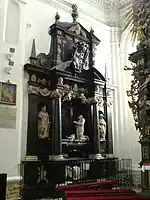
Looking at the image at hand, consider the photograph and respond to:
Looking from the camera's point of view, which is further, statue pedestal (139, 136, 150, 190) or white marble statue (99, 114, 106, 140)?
white marble statue (99, 114, 106, 140)

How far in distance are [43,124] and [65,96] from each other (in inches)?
48.3

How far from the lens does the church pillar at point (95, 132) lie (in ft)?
29.5

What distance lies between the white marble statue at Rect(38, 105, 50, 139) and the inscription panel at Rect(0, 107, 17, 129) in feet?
3.17

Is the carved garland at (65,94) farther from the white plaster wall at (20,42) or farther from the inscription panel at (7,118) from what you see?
the inscription panel at (7,118)

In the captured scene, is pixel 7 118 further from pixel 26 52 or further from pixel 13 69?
pixel 26 52

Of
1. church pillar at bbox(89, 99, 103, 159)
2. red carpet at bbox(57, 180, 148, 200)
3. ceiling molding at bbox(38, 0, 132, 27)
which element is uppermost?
ceiling molding at bbox(38, 0, 132, 27)

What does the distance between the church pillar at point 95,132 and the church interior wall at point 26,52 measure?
1398 millimetres

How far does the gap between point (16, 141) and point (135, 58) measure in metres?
4.36

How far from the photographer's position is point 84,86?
946cm

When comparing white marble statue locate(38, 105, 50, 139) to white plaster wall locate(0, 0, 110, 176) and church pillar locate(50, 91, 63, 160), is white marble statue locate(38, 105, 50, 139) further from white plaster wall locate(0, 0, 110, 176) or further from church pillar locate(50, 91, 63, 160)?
white plaster wall locate(0, 0, 110, 176)

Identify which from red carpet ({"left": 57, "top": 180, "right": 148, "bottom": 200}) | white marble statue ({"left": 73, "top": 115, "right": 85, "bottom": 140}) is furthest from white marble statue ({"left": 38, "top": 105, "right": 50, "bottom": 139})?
red carpet ({"left": 57, "top": 180, "right": 148, "bottom": 200})

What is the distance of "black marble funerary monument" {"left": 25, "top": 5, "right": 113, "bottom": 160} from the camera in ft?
26.2

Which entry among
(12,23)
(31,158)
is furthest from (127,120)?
(12,23)

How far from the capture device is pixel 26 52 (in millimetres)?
8328
